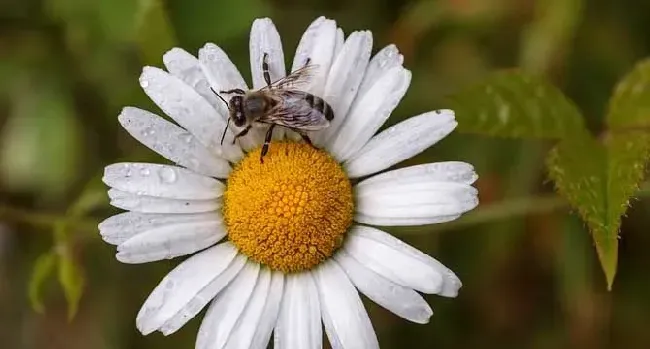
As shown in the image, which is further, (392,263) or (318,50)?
(318,50)

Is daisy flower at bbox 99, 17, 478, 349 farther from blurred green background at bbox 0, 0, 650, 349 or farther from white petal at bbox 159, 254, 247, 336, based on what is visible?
blurred green background at bbox 0, 0, 650, 349

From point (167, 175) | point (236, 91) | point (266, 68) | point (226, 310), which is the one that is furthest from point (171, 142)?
point (226, 310)

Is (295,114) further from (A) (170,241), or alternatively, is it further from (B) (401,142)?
(A) (170,241)

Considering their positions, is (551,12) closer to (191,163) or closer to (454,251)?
(454,251)

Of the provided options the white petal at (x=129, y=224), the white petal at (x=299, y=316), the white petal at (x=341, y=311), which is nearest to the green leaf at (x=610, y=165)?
the white petal at (x=341, y=311)

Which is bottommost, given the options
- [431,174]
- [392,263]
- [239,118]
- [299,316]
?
[299,316]

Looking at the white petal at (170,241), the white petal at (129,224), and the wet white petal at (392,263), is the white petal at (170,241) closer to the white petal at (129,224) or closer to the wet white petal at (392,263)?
the white petal at (129,224)

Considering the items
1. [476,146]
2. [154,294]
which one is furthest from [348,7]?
[154,294]
